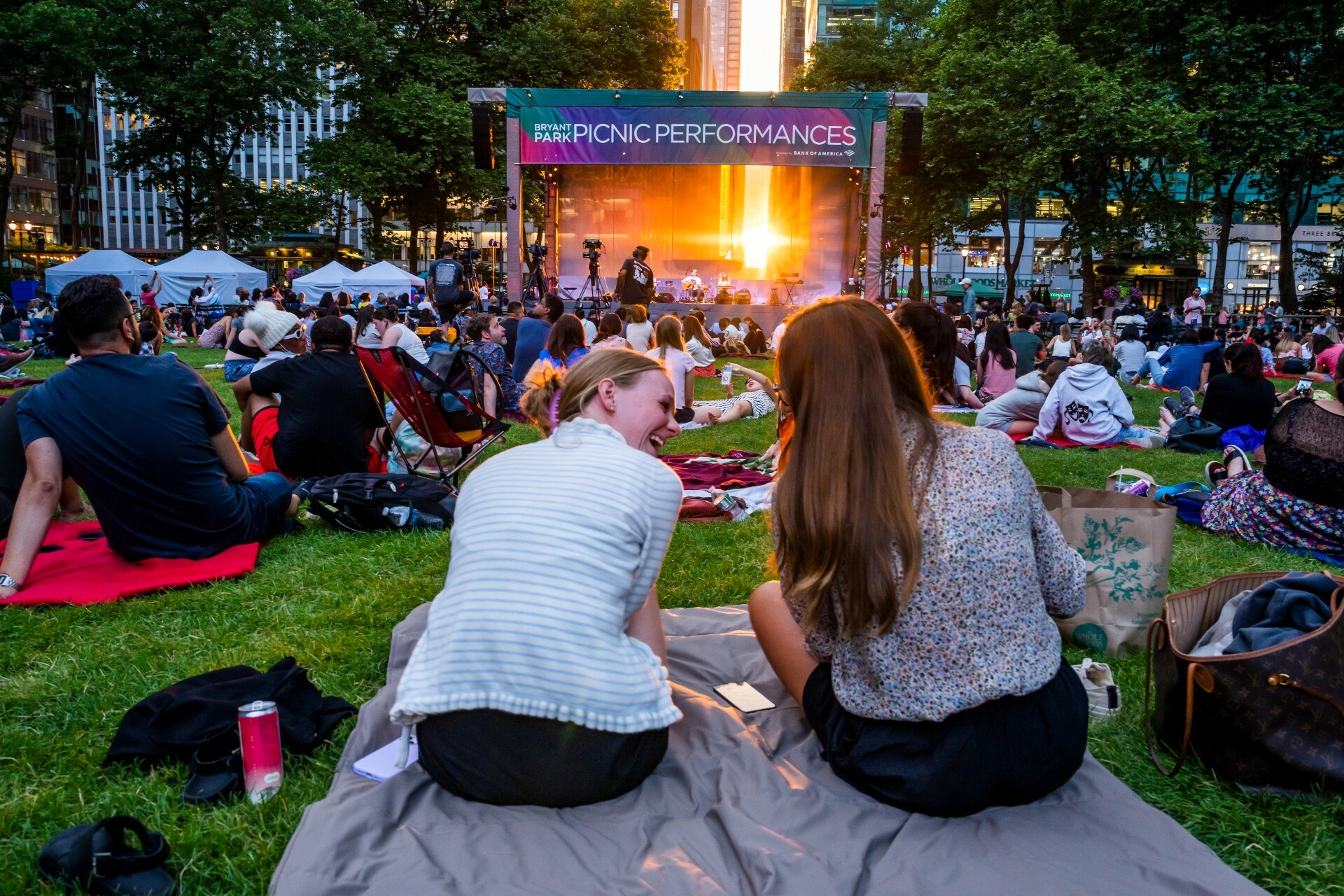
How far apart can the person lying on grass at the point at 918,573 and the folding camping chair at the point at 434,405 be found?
380cm

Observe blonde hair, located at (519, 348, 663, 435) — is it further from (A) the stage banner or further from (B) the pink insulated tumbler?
(A) the stage banner

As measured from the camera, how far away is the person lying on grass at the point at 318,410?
5020 mm

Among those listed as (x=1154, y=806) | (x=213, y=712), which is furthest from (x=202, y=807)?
(x=1154, y=806)

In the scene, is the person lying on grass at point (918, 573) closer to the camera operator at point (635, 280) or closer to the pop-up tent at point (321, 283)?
the camera operator at point (635, 280)

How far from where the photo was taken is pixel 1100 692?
2.63 metres

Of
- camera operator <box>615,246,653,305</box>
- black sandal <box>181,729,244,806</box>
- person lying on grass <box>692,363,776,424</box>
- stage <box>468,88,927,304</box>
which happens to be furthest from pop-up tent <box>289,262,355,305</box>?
black sandal <box>181,729,244,806</box>

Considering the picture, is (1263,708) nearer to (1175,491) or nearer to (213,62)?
(1175,491)

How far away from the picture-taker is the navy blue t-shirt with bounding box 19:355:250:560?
3.58m

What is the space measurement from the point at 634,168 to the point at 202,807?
21925 mm

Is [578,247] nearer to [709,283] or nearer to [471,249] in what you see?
[709,283]

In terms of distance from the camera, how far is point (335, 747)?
7.95ft

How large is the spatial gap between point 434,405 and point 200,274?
2111 centimetres

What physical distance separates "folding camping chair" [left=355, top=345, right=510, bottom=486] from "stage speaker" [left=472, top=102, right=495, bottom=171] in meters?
11.3

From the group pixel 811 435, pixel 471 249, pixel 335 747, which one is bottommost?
pixel 335 747
